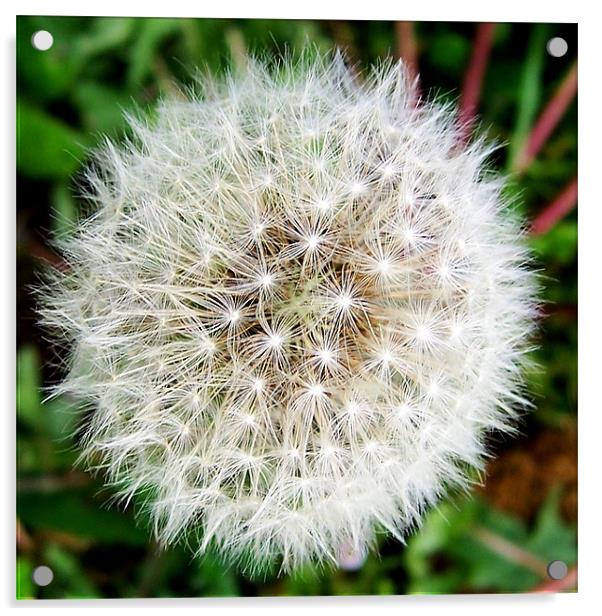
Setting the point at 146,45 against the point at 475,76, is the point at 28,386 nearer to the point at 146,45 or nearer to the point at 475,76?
the point at 146,45

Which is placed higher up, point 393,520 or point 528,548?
point 393,520

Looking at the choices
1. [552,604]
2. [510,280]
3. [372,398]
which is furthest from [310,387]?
[552,604]

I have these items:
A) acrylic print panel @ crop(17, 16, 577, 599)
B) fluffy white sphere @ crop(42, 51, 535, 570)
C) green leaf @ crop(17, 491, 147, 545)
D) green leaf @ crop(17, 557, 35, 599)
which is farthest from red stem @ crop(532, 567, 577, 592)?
green leaf @ crop(17, 557, 35, 599)

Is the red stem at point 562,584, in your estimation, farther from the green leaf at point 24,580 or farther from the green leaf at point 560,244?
the green leaf at point 24,580

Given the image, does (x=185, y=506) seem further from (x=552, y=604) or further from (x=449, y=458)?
(x=552, y=604)

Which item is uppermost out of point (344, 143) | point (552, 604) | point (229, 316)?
point (344, 143)

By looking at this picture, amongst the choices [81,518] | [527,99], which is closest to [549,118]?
[527,99]

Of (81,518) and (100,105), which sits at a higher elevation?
(100,105)

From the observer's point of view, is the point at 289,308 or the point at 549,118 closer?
the point at 289,308
